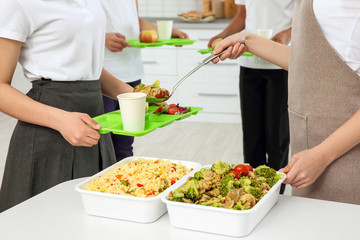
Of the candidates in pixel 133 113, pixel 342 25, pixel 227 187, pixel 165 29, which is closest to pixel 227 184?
pixel 227 187

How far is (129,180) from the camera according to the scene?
4.18ft

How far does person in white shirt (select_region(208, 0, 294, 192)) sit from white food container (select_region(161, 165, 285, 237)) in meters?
1.74

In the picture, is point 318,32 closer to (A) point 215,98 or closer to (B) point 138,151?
(B) point 138,151

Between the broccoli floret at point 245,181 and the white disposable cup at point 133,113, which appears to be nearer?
the broccoli floret at point 245,181

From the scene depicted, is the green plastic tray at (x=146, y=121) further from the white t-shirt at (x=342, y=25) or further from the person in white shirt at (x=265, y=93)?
the person in white shirt at (x=265, y=93)

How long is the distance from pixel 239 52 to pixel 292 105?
1.00 feet

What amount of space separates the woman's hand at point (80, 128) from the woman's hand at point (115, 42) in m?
1.01

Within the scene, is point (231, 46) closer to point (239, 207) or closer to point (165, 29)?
point (239, 207)

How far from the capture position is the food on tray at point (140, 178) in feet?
4.01

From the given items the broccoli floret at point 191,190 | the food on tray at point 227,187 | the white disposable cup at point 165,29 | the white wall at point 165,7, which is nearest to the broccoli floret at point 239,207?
the food on tray at point 227,187

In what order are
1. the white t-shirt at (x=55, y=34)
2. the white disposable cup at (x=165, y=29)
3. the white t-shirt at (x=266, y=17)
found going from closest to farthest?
1. the white t-shirt at (x=55, y=34)
2. the white t-shirt at (x=266, y=17)
3. the white disposable cup at (x=165, y=29)

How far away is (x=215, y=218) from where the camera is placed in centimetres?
111

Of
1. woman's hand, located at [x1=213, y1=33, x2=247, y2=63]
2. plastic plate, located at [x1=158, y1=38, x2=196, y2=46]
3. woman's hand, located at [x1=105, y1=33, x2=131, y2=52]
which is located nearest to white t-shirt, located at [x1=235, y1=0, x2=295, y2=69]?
plastic plate, located at [x1=158, y1=38, x2=196, y2=46]

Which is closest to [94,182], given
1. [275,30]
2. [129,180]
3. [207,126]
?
[129,180]
